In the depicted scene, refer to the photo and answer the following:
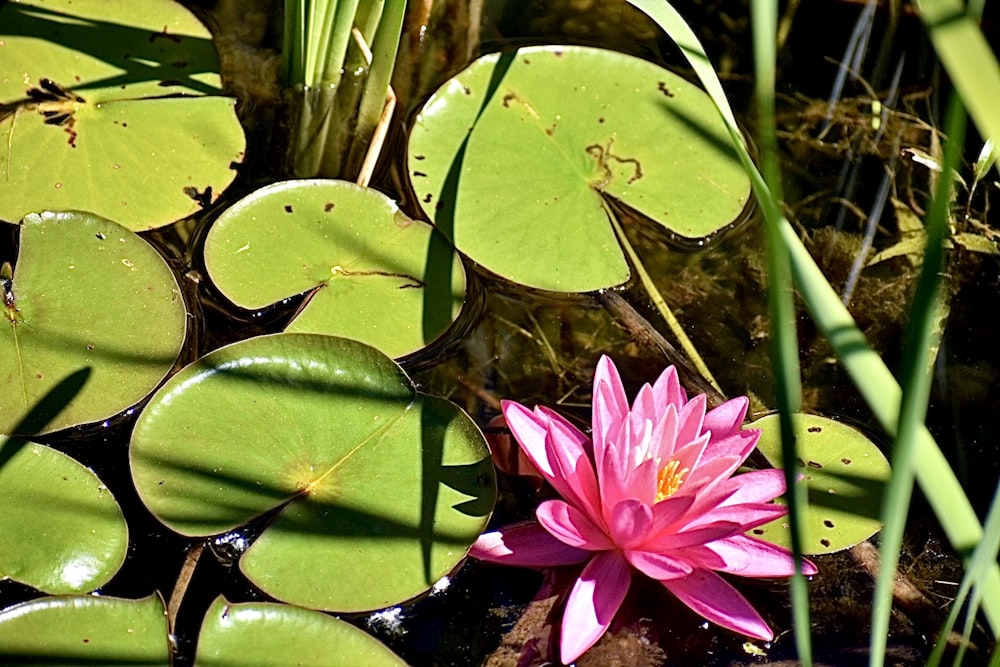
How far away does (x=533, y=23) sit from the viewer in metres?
2.91

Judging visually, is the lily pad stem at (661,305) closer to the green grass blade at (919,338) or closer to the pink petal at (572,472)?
the pink petal at (572,472)

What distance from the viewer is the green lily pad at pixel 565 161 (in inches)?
85.4

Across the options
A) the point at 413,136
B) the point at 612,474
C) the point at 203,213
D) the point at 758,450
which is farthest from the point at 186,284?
the point at 758,450

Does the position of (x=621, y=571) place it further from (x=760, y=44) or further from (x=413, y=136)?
(x=413, y=136)

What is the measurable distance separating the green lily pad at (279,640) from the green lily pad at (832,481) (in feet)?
2.57

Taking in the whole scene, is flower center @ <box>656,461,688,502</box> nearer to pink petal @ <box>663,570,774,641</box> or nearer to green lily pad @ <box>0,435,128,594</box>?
pink petal @ <box>663,570,774,641</box>

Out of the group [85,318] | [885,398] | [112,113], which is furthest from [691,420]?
[112,113]

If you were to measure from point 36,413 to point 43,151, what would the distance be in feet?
2.41

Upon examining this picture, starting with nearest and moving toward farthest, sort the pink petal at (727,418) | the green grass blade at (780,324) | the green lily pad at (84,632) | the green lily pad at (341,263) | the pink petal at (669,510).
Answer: the green grass blade at (780,324) < the green lily pad at (84,632) < the pink petal at (669,510) < the pink petal at (727,418) < the green lily pad at (341,263)

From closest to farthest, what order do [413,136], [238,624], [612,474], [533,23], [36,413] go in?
[238,624] < [612,474] < [36,413] < [413,136] < [533,23]

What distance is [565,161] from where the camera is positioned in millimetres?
2322

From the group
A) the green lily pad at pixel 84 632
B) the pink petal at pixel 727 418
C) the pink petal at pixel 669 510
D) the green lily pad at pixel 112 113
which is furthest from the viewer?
the green lily pad at pixel 112 113

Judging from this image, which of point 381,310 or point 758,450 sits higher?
point 381,310

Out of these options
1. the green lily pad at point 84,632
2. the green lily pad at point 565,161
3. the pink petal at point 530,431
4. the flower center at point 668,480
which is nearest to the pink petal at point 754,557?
the flower center at point 668,480
